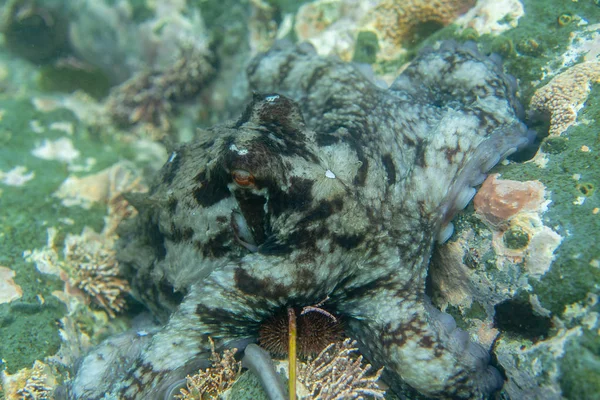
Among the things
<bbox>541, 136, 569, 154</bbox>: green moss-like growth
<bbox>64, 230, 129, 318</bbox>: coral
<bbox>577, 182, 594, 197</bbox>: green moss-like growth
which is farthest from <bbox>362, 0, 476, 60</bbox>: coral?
<bbox>64, 230, 129, 318</bbox>: coral

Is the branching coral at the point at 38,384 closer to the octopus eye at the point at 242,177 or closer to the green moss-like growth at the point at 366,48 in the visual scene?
the octopus eye at the point at 242,177

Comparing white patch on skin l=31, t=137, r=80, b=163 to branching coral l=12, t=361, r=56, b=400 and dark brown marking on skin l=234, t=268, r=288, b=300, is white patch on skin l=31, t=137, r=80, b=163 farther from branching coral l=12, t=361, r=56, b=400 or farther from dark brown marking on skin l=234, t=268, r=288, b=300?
dark brown marking on skin l=234, t=268, r=288, b=300

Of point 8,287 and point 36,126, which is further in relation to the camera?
point 36,126

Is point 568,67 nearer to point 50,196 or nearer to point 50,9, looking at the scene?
point 50,196

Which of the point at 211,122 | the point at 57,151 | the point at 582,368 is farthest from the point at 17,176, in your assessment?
the point at 582,368

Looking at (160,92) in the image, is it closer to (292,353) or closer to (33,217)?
(33,217)

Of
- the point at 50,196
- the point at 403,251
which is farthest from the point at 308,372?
the point at 50,196
